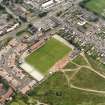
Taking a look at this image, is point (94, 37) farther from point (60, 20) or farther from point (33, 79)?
point (33, 79)

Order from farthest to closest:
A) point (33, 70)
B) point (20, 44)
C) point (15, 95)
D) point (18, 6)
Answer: point (18, 6) → point (20, 44) → point (33, 70) → point (15, 95)

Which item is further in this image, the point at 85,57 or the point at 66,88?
the point at 85,57

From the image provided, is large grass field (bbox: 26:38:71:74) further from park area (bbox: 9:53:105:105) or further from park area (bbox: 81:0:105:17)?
park area (bbox: 81:0:105:17)

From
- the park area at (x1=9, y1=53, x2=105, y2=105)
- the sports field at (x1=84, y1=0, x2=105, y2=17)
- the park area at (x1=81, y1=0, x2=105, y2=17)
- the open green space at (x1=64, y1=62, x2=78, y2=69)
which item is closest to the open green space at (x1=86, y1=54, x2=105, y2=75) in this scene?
the park area at (x1=9, y1=53, x2=105, y2=105)

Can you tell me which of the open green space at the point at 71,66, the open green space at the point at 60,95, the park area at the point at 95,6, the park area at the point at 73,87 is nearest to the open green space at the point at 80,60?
the park area at the point at 73,87

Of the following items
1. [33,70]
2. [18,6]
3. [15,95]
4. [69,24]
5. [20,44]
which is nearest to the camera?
[15,95]

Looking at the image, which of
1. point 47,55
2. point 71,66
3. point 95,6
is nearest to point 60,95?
point 71,66

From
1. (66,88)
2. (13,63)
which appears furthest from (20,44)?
(66,88)
